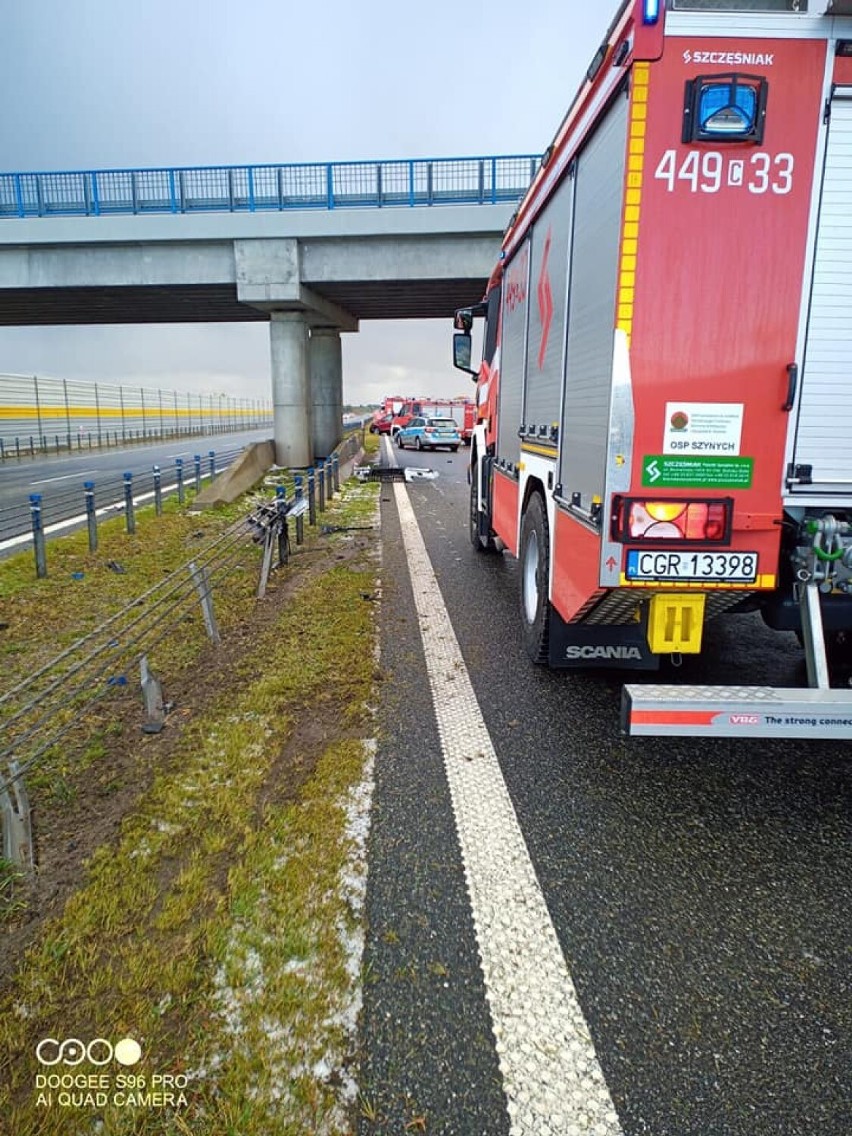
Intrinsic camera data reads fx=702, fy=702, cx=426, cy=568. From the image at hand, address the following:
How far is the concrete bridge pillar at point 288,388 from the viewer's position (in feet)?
72.8

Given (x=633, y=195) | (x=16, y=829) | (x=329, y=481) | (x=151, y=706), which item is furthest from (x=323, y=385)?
(x=16, y=829)

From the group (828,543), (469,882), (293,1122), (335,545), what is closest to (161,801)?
(469,882)

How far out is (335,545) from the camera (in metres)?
10.5

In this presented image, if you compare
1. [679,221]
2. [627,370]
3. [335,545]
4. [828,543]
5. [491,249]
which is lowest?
[335,545]

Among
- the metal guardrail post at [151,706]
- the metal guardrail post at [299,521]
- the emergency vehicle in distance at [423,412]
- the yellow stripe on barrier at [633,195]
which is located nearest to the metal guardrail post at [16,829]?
the metal guardrail post at [151,706]

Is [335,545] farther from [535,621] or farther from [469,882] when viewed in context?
[469,882]

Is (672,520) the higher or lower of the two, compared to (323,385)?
lower

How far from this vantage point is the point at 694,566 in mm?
3242

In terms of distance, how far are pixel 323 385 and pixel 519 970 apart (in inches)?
1072

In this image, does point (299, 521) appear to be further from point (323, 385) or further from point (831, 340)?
point (323, 385)

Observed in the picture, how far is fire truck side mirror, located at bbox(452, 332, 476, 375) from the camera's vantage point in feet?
31.8

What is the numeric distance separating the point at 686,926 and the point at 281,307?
72.4 feet

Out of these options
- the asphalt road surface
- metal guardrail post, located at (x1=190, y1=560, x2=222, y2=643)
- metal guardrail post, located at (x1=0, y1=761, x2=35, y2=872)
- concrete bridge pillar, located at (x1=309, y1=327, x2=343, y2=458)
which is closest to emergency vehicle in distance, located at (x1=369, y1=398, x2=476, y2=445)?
concrete bridge pillar, located at (x1=309, y1=327, x2=343, y2=458)

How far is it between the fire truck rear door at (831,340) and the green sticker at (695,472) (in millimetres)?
252
